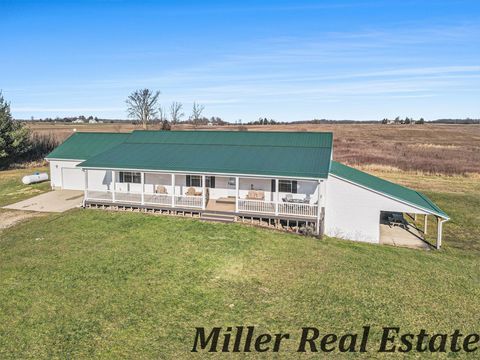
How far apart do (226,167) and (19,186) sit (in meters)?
20.3

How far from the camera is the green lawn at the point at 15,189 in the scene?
84.3 feet

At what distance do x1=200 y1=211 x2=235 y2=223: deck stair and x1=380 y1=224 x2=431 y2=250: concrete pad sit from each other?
25.9 feet

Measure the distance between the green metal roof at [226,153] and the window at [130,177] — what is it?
1284 millimetres

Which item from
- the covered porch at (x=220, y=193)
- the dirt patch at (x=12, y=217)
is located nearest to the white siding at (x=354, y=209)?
the covered porch at (x=220, y=193)

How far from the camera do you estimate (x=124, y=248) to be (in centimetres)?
1559

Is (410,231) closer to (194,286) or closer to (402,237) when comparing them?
(402,237)

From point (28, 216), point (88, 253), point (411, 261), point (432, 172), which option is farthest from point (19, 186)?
point (432, 172)

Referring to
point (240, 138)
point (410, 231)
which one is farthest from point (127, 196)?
point (410, 231)

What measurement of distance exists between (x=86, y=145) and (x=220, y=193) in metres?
13.2

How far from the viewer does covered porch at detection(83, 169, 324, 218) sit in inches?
741

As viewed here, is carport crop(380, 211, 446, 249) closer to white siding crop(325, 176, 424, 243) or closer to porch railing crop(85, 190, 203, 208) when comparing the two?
white siding crop(325, 176, 424, 243)

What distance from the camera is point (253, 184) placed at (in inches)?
815

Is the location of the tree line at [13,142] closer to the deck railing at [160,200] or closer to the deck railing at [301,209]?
the deck railing at [160,200]

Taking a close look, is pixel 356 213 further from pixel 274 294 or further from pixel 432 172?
pixel 432 172
